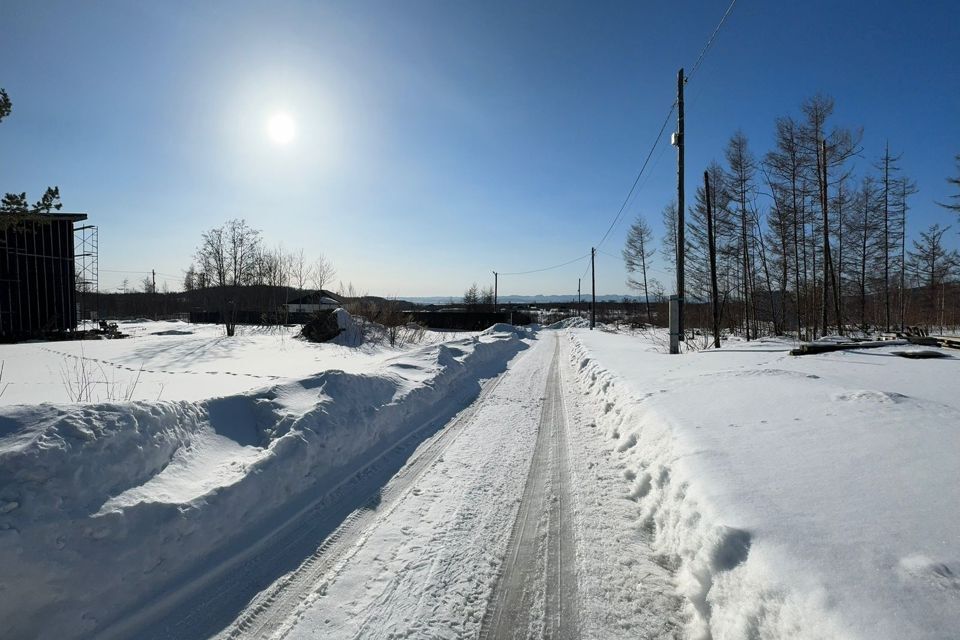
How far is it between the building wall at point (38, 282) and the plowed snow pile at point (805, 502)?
85.4 ft

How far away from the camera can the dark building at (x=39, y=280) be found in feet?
64.3

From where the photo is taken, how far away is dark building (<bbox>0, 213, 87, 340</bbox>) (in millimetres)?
19594

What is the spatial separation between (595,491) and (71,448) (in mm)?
4444

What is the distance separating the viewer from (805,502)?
286cm

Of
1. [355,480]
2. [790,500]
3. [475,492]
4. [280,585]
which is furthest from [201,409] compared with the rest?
[790,500]

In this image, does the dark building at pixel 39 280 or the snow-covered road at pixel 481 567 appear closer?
the snow-covered road at pixel 481 567

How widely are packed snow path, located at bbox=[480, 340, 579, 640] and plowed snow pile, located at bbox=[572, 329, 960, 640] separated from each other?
27.5 inches

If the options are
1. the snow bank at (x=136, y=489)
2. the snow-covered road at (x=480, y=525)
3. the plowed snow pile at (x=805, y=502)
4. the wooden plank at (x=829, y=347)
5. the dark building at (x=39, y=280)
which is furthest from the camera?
the dark building at (x=39, y=280)

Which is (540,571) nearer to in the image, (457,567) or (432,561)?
(457,567)

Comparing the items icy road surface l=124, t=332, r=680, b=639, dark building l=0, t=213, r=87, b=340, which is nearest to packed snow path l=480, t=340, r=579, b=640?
icy road surface l=124, t=332, r=680, b=639

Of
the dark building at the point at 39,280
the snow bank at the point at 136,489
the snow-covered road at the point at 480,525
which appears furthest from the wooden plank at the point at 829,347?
the dark building at the point at 39,280

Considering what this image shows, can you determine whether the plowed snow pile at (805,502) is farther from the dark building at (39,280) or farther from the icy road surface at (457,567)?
the dark building at (39,280)

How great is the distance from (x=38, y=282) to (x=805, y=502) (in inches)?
1193

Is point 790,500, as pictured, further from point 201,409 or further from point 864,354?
point 864,354
